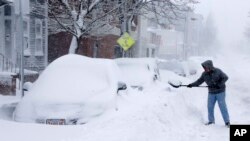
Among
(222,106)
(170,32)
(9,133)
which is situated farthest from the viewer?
(170,32)

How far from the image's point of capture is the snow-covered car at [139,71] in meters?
15.9

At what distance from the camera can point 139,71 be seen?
1670 cm

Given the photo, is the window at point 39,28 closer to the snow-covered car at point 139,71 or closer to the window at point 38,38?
the window at point 38,38

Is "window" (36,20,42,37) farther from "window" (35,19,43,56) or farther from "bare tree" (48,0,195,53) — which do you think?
"bare tree" (48,0,195,53)

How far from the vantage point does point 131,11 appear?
23.3m

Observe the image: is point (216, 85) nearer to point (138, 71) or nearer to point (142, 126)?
point (142, 126)

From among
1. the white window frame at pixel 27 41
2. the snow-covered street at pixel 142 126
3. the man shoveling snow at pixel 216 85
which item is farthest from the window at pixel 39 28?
the man shoveling snow at pixel 216 85

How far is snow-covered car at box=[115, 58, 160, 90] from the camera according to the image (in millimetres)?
15867

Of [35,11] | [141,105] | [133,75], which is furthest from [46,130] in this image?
[35,11]

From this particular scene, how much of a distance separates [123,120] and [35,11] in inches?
587

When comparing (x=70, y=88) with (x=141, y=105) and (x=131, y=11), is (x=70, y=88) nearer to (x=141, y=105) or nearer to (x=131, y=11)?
(x=141, y=105)

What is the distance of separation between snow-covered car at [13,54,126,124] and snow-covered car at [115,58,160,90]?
5230mm

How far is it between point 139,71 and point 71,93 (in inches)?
311

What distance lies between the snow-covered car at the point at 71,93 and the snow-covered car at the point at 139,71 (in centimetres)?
523
